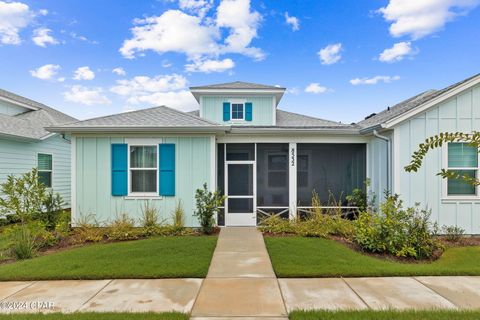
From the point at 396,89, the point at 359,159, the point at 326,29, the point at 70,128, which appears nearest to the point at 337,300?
the point at 359,159

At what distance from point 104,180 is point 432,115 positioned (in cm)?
1000

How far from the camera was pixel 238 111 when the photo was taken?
1330 centimetres

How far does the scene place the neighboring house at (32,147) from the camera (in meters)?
10.5

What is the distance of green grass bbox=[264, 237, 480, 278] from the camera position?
504 cm

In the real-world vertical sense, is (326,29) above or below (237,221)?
above

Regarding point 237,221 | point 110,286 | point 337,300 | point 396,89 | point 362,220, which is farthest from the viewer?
point 396,89

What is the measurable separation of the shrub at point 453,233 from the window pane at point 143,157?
869 centimetres

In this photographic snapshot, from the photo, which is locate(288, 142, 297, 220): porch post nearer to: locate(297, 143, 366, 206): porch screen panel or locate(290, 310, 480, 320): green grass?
locate(297, 143, 366, 206): porch screen panel

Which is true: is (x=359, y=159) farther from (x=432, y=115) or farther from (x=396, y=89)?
(x=396, y=89)

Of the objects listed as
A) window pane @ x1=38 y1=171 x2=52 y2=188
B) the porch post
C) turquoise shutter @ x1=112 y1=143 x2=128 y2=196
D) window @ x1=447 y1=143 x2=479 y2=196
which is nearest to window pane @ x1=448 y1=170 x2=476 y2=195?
window @ x1=447 y1=143 x2=479 y2=196

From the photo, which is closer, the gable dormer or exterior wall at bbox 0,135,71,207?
exterior wall at bbox 0,135,71,207

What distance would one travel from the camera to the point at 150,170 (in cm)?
859

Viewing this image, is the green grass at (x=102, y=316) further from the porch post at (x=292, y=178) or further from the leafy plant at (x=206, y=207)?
the porch post at (x=292, y=178)

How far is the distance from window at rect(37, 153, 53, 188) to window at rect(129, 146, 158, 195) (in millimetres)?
6546
